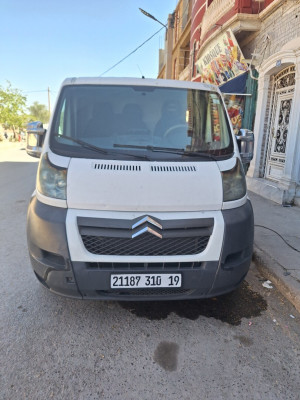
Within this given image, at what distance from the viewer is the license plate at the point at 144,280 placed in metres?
2.35

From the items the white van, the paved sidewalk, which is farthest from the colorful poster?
the white van

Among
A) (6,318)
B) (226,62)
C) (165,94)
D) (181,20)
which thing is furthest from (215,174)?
(181,20)

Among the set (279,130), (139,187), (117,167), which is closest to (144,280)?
(139,187)

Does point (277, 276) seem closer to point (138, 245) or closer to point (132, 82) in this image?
point (138, 245)

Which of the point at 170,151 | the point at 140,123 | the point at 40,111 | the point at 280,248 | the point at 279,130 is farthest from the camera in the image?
the point at 40,111

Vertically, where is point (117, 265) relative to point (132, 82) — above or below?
below

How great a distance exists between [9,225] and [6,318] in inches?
116

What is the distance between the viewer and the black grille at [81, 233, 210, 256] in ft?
7.59

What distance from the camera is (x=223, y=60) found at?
1012 cm

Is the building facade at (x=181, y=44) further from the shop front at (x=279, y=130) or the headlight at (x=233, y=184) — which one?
the headlight at (x=233, y=184)

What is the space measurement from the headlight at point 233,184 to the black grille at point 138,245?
530 mm

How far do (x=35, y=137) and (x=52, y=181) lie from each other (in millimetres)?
1210

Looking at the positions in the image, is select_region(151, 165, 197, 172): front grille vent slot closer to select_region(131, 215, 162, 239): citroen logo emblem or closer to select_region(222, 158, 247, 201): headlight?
select_region(222, 158, 247, 201): headlight

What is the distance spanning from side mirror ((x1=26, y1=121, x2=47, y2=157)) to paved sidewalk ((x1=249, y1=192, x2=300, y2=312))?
3.11 metres
